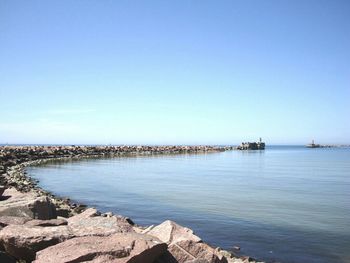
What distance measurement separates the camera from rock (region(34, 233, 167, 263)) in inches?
254

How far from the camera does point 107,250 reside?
6.59 metres

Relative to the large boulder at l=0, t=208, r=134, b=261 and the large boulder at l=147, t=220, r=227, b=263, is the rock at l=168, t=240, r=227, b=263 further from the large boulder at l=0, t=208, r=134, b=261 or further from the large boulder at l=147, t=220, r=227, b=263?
the large boulder at l=0, t=208, r=134, b=261

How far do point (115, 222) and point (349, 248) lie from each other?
23.8 ft

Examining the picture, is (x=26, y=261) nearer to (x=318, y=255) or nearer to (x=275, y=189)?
(x=318, y=255)

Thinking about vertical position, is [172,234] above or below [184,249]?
above

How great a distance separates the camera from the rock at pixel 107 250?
644cm

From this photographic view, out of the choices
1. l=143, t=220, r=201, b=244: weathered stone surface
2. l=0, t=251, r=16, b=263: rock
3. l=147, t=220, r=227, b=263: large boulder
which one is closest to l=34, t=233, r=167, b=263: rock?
l=147, t=220, r=227, b=263: large boulder

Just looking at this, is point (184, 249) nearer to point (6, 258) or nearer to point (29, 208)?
point (6, 258)

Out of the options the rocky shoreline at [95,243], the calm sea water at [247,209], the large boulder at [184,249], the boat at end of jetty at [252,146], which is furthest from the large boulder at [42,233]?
the boat at end of jetty at [252,146]

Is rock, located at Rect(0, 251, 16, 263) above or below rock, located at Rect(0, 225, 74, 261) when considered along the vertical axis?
below

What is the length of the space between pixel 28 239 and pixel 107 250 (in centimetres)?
182

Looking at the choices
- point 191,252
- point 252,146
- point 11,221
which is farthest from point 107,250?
point 252,146

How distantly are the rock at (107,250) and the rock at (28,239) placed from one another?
559 mm

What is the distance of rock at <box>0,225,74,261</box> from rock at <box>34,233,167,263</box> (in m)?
0.56
